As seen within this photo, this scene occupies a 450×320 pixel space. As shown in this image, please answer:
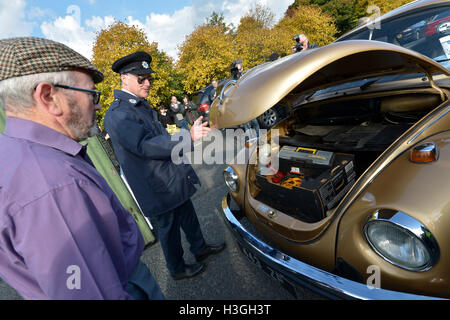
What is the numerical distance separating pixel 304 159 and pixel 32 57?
1693 mm

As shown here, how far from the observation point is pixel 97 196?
2.45ft

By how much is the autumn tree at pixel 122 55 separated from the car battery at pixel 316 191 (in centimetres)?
943

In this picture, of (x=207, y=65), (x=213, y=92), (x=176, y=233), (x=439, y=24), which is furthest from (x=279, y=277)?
(x=207, y=65)

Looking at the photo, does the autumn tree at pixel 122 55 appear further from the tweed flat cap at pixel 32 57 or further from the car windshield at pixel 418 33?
the tweed flat cap at pixel 32 57

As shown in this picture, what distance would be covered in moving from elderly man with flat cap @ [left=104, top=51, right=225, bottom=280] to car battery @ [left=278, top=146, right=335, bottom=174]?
74 centimetres

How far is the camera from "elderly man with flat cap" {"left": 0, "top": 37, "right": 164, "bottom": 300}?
2.05 ft

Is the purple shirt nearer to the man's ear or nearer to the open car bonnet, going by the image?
the man's ear

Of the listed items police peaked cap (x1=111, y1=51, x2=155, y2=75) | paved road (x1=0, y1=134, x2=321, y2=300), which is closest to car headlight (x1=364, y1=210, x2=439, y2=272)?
paved road (x1=0, y1=134, x2=321, y2=300)

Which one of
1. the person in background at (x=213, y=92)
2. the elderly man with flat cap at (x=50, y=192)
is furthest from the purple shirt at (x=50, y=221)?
the person in background at (x=213, y=92)

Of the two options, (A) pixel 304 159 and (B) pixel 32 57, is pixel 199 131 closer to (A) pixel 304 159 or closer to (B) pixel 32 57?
(A) pixel 304 159

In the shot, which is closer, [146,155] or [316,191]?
[316,191]

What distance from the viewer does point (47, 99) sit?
784mm
